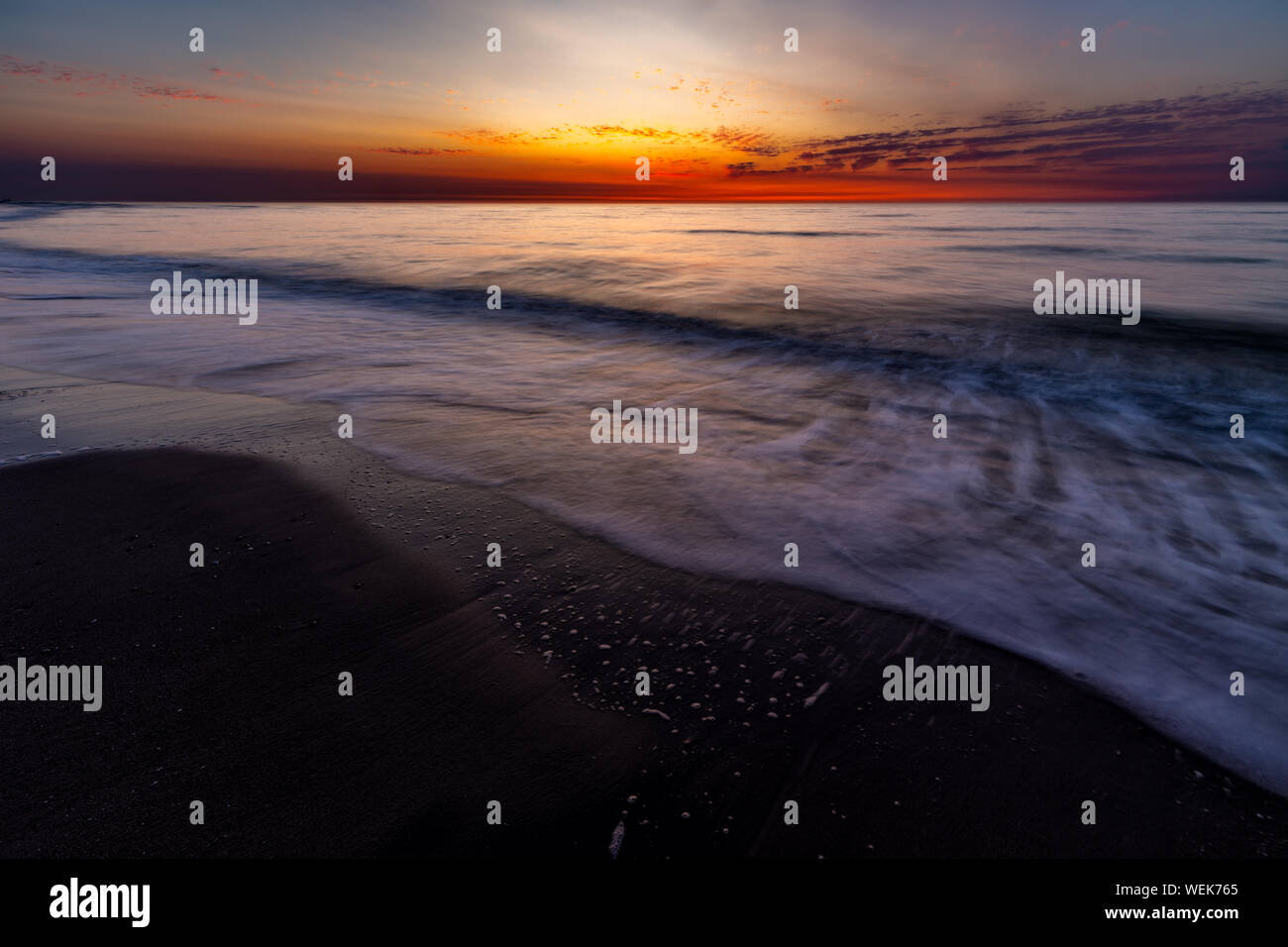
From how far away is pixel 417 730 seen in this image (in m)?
2.86

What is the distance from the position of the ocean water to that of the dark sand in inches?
17.9

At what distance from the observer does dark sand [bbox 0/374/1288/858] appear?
2432mm

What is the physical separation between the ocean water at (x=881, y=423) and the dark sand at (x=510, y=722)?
17.9 inches

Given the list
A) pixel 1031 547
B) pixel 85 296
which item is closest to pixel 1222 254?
pixel 1031 547

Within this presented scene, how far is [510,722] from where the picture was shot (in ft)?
9.59

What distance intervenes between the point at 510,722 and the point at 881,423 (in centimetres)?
619
